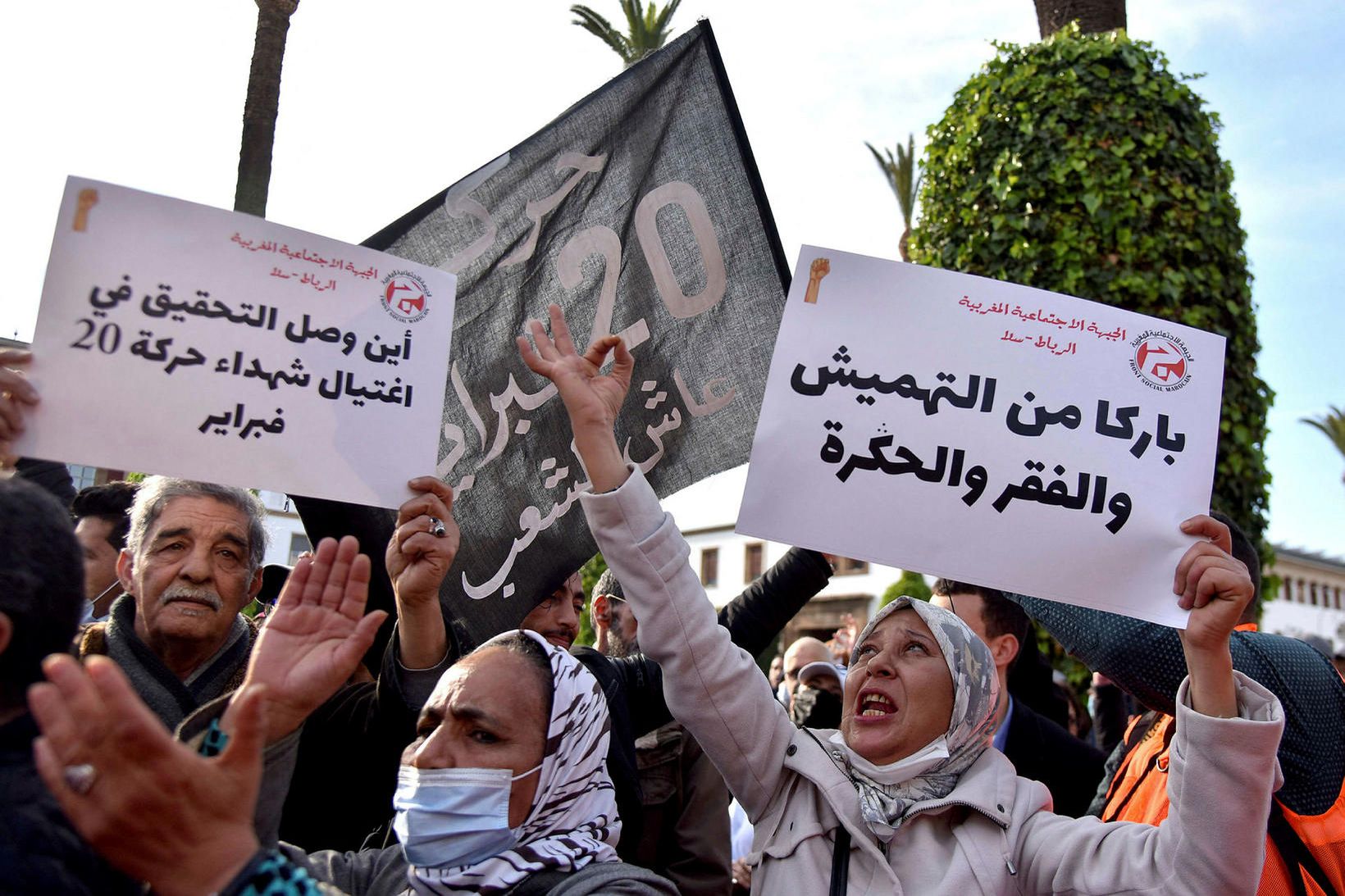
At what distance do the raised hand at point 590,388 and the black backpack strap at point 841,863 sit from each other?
3.02ft

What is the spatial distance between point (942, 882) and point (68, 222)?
93.0 inches

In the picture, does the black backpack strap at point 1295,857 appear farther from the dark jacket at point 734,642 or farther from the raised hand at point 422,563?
the raised hand at point 422,563

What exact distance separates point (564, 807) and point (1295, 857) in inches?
A: 65.7

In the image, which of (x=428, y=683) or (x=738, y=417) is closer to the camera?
(x=428, y=683)

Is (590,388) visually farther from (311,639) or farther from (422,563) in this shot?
(311,639)

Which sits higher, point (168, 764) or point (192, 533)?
point (192, 533)

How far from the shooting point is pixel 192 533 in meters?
2.88

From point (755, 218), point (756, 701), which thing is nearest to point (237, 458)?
point (756, 701)

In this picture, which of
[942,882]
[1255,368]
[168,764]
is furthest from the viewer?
[1255,368]

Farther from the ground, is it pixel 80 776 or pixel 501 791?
pixel 80 776

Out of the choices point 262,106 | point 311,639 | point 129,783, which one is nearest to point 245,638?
point 311,639

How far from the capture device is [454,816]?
231 cm

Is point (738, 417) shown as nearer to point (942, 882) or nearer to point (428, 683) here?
point (428, 683)

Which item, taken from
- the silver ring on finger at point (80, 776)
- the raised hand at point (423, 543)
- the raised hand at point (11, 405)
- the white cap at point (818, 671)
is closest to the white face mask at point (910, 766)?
the raised hand at point (423, 543)
